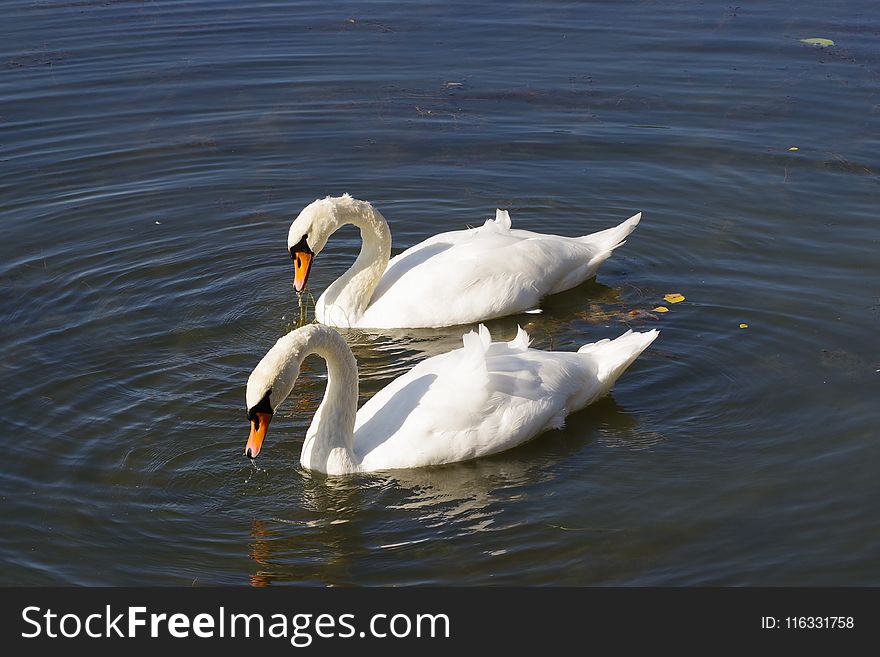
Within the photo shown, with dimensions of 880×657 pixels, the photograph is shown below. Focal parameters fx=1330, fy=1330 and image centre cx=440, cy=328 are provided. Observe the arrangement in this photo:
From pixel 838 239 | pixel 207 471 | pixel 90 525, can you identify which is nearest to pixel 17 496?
pixel 90 525

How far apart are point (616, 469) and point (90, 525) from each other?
358cm

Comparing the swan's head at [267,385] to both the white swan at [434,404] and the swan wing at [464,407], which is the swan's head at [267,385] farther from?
the swan wing at [464,407]

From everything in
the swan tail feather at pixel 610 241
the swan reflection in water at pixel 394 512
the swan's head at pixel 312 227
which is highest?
the swan's head at pixel 312 227

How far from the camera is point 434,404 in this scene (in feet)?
30.7

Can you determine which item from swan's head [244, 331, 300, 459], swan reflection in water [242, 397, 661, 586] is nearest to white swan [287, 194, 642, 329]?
swan reflection in water [242, 397, 661, 586]

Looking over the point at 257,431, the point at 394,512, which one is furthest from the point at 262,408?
the point at 394,512

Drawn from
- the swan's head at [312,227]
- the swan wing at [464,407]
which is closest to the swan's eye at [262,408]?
the swan wing at [464,407]

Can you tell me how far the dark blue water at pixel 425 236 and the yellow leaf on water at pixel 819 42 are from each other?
0.54 feet

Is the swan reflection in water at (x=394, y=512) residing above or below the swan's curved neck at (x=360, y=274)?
below

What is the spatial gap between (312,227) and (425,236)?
202 centimetres

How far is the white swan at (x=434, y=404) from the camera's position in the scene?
29.8 feet

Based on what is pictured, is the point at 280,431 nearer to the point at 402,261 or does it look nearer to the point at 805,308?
the point at 402,261

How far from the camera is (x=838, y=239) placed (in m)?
12.9

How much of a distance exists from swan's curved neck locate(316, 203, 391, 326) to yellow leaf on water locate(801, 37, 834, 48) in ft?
29.2
